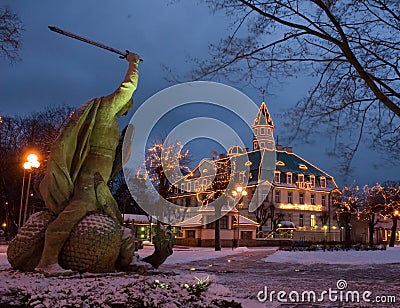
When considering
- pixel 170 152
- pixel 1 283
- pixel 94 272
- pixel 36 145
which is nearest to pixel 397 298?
pixel 94 272

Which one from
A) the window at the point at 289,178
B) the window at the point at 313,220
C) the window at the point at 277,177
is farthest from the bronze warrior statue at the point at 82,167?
the window at the point at 313,220

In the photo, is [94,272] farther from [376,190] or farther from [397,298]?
[376,190]

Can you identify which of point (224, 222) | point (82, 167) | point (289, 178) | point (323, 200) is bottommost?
Result: point (224, 222)

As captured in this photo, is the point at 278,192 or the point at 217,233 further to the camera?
the point at 278,192

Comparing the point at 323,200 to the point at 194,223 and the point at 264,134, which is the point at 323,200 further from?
the point at 194,223

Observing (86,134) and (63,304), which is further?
(86,134)

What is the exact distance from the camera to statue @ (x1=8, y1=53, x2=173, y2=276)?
257 inches

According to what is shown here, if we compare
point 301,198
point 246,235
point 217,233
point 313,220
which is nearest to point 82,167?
point 217,233

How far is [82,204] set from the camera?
682 cm

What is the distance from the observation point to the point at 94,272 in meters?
6.62

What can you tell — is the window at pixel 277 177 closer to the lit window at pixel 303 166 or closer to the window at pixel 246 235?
the lit window at pixel 303 166

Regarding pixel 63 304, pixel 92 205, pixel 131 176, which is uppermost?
pixel 131 176

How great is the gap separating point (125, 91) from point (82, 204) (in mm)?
1998

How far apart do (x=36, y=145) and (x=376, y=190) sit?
41.8 m
